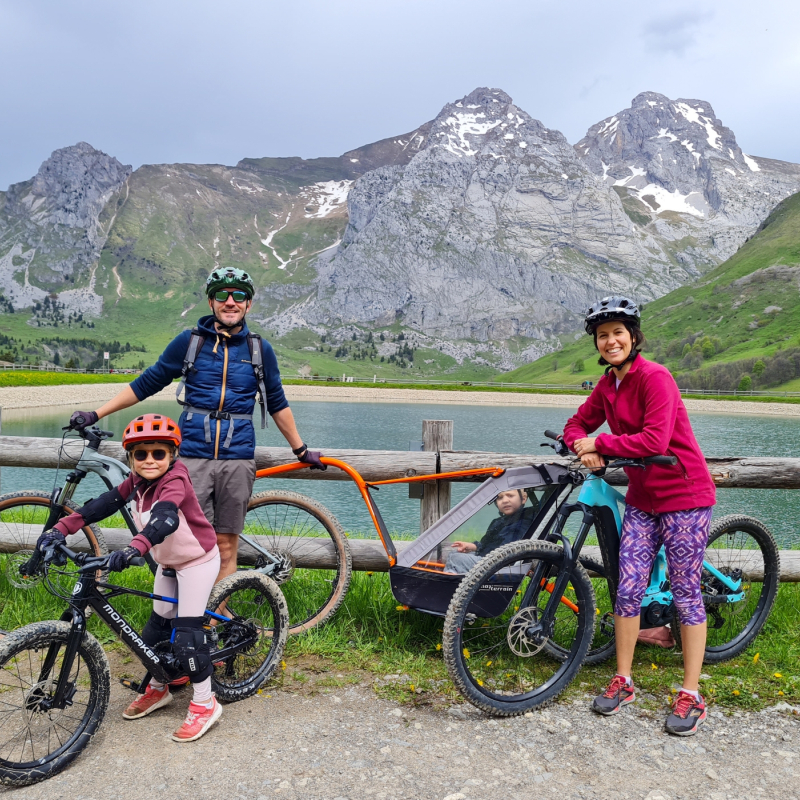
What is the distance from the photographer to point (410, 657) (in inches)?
192

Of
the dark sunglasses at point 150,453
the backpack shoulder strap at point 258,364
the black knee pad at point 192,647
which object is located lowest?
the black knee pad at point 192,647

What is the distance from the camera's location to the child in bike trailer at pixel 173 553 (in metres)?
3.74

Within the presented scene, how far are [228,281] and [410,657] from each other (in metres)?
3.30

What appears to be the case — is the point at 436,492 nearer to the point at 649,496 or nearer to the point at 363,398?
the point at 649,496

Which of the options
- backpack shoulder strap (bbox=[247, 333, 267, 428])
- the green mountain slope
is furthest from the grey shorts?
the green mountain slope

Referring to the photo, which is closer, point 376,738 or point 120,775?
point 120,775

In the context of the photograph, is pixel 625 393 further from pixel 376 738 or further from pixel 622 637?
pixel 376 738

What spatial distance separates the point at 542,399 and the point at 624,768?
115 meters

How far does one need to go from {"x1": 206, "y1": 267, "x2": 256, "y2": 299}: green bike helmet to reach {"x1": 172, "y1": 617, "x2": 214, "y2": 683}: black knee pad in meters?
2.32

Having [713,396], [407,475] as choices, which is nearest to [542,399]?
[713,396]

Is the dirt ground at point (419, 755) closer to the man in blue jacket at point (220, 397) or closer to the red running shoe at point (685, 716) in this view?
the red running shoe at point (685, 716)

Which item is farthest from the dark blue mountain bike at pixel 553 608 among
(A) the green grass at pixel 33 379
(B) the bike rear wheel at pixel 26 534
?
(A) the green grass at pixel 33 379

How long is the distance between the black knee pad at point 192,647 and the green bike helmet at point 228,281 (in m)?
2.32

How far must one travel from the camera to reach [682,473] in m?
4.12
